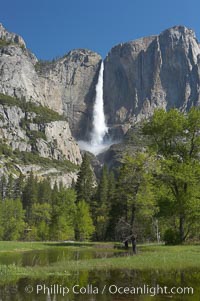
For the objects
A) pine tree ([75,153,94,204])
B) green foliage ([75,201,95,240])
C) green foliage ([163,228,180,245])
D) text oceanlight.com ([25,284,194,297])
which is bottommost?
text oceanlight.com ([25,284,194,297])

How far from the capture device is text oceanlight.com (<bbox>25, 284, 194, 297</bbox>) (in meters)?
14.5

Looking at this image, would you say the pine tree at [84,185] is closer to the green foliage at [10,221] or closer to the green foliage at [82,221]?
the green foliage at [82,221]

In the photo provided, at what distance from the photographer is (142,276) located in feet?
61.3

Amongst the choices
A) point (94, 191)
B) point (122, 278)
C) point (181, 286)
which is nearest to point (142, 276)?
point (122, 278)

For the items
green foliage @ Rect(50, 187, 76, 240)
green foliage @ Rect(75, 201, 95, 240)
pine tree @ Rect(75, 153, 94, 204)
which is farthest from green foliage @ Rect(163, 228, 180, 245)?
pine tree @ Rect(75, 153, 94, 204)

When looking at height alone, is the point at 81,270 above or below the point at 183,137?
below

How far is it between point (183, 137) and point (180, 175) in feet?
18.3

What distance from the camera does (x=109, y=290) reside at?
15.1 meters

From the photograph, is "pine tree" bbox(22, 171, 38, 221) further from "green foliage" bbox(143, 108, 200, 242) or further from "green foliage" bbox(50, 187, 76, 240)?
"green foliage" bbox(143, 108, 200, 242)

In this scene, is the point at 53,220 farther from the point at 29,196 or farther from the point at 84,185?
the point at 29,196

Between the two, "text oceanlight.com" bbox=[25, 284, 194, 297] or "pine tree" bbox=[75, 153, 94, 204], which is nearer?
"text oceanlight.com" bbox=[25, 284, 194, 297]

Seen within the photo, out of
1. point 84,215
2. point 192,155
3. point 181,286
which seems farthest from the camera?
point 84,215

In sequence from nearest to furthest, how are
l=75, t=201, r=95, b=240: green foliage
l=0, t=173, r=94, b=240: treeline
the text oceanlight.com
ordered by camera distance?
the text oceanlight.com → l=75, t=201, r=95, b=240: green foliage → l=0, t=173, r=94, b=240: treeline

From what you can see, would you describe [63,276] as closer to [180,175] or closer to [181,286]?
[181,286]
